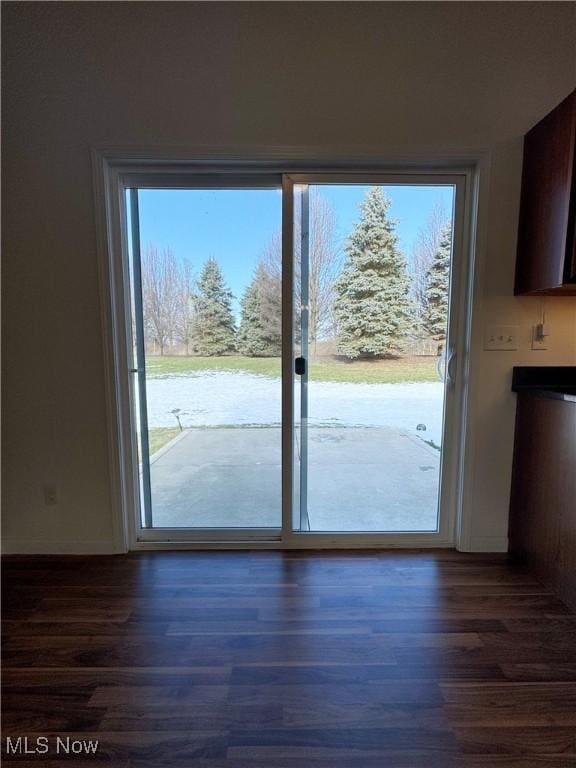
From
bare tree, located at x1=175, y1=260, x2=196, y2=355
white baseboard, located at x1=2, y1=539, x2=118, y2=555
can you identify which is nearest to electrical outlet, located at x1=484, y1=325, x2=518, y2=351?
bare tree, located at x1=175, y1=260, x2=196, y2=355

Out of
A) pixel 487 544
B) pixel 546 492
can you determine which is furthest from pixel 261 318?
pixel 487 544

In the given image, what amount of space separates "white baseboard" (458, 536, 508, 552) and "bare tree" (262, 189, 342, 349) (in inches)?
56.7

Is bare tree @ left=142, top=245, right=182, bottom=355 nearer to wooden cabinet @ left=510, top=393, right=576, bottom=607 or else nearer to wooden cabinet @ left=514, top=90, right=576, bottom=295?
wooden cabinet @ left=514, top=90, right=576, bottom=295

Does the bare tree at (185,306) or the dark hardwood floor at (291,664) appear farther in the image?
the bare tree at (185,306)

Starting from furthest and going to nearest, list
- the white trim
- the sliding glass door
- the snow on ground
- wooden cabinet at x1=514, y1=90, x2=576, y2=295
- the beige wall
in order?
the snow on ground < the sliding glass door < the white trim < the beige wall < wooden cabinet at x1=514, y1=90, x2=576, y2=295

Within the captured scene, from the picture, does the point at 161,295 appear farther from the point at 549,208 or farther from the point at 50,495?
the point at 549,208

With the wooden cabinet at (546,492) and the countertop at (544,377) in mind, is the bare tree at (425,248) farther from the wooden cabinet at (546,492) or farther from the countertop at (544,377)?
the wooden cabinet at (546,492)

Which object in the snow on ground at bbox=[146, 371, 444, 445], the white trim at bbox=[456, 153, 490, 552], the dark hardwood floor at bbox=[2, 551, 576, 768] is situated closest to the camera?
the dark hardwood floor at bbox=[2, 551, 576, 768]

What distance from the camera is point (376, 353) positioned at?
2.00 m

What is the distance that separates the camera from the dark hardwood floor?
106cm

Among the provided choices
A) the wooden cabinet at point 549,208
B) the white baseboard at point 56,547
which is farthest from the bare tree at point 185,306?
the wooden cabinet at point 549,208

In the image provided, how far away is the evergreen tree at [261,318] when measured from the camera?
1982mm

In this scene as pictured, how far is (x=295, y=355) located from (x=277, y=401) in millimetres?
289

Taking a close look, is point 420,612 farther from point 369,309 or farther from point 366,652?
point 369,309
